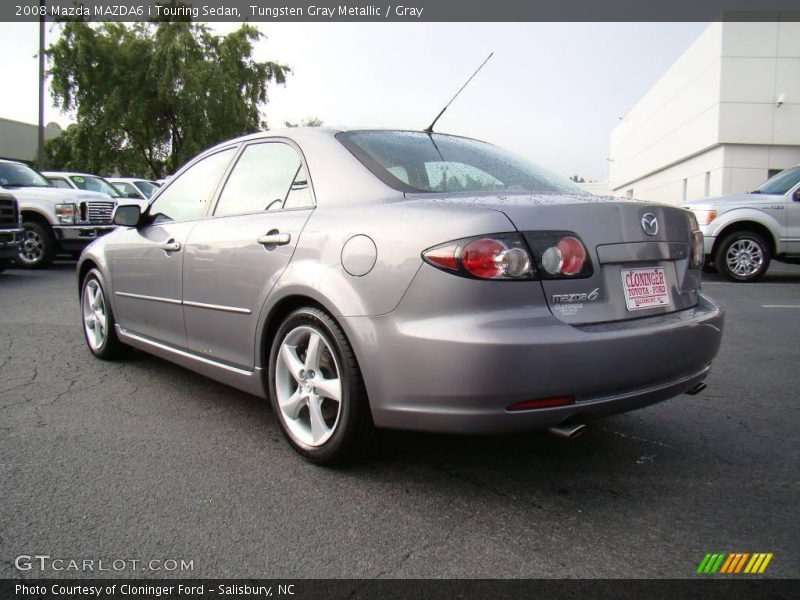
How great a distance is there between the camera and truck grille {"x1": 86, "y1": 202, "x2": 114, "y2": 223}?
39.5 ft

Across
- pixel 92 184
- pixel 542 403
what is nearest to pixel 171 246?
pixel 542 403

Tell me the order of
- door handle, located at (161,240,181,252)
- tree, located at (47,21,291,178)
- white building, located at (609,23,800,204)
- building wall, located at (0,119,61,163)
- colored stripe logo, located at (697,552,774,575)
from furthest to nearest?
building wall, located at (0,119,61,163) < tree, located at (47,21,291,178) < white building, located at (609,23,800,204) < door handle, located at (161,240,181,252) < colored stripe logo, located at (697,552,774,575)

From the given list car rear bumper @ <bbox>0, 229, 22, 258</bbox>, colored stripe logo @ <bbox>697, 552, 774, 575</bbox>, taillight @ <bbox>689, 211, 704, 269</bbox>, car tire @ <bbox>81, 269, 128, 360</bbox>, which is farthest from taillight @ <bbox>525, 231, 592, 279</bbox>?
car rear bumper @ <bbox>0, 229, 22, 258</bbox>

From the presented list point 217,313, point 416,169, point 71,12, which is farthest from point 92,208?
point 71,12

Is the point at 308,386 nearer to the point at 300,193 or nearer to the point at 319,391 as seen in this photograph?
the point at 319,391

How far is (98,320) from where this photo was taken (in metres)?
5.01

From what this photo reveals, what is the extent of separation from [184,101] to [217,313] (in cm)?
2906

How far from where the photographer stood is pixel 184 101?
29.7 m

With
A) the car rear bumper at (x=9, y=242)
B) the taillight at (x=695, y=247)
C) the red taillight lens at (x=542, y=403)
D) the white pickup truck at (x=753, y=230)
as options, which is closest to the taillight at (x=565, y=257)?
the red taillight lens at (x=542, y=403)

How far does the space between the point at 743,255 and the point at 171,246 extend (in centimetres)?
950

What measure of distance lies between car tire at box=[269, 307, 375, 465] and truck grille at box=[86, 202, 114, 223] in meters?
10.2

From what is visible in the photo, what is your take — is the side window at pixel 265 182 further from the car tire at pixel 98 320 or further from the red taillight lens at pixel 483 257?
the car tire at pixel 98 320

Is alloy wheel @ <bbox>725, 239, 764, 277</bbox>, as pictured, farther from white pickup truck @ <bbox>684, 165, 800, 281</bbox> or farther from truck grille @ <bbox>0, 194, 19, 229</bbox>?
truck grille @ <bbox>0, 194, 19, 229</bbox>

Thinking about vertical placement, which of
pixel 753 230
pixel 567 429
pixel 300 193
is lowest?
pixel 567 429
